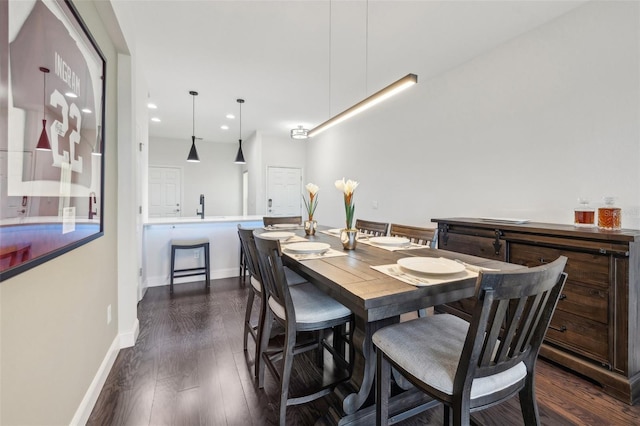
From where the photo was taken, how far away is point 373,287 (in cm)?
111

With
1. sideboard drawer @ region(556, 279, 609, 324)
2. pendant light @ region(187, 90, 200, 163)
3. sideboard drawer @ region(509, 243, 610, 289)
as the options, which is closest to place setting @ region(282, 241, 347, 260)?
sideboard drawer @ region(509, 243, 610, 289)

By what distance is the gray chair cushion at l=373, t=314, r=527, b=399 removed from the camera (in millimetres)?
976

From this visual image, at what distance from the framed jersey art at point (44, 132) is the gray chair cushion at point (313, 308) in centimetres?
103

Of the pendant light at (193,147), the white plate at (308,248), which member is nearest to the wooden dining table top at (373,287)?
the white plate at (308,248)

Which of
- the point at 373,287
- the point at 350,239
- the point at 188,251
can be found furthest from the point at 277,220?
the point at 373,287

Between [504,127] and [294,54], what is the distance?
2.26 m

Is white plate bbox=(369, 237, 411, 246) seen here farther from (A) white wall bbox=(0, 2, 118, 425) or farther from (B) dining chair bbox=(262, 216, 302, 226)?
(A) white wall bbox=(0, 2, 118, 425)

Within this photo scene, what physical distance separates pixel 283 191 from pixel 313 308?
Result: 5.14m

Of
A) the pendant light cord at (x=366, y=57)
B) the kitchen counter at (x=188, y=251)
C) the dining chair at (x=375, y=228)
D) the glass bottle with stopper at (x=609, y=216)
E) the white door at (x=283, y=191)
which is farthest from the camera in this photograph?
the white door at (x=283, y=191)

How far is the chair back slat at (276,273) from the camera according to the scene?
1356mm

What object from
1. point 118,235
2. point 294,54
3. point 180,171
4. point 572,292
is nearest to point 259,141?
point 180,171

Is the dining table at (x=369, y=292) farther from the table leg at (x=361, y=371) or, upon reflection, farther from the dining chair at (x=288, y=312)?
the dining chair at (x=288, y=312)

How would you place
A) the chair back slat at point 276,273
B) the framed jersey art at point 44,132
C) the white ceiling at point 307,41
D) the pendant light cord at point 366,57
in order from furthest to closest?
the pendant light cord at point 366,57
the white ceiling at point 307,41
the chair back slat at point 276,273
the framed jersey art at point 44,132

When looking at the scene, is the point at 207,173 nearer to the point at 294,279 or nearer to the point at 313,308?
the point at 294,279
